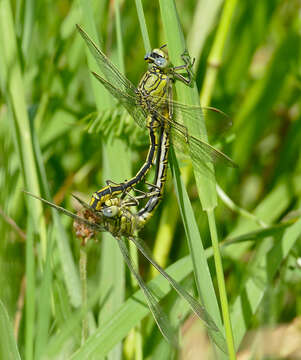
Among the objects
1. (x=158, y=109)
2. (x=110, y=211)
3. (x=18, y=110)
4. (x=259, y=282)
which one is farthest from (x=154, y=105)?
(x=259, y=282)

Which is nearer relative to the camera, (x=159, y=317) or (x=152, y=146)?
(x=159, y=317)

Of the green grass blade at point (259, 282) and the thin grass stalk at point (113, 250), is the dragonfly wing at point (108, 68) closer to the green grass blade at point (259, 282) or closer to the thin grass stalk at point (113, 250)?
the thin grass stalk at point (113, 250)

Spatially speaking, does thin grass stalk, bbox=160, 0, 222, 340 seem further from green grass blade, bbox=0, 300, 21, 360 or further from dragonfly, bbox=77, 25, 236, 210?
green grass blade, bbox=0, 300, 21, 360

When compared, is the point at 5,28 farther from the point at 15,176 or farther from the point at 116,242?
the point at 116,242

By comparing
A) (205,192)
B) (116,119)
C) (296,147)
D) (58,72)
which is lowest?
(296,147)

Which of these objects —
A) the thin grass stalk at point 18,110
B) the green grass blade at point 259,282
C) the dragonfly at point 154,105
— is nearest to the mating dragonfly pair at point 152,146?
the dragonfly at point 154,105

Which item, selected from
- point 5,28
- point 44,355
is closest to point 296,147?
point 5,28

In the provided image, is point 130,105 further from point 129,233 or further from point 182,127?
point 129,233

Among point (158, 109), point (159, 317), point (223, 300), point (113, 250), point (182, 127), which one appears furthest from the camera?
point (113, 250)
